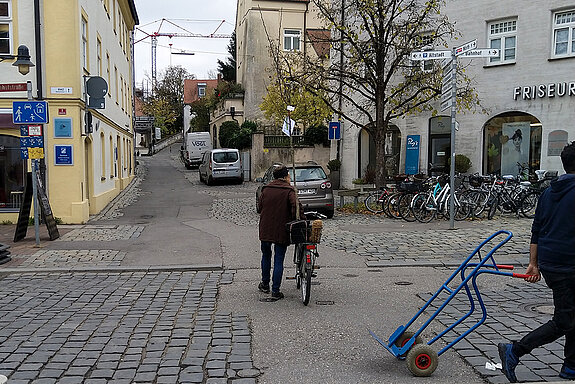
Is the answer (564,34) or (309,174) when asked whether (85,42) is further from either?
(564,34)

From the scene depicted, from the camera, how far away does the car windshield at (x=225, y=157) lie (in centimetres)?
2937

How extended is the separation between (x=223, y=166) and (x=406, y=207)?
15.7m

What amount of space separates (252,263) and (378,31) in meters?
9.78

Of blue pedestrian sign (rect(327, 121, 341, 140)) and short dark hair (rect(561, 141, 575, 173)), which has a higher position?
blue pedestrian sign (rect(327, 121, 341, 140))

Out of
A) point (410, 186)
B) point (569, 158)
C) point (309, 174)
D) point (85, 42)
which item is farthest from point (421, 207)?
point (85, 42)

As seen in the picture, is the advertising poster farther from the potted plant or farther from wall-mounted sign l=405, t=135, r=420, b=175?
the potted plant

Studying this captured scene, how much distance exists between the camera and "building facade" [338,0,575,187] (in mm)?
17750

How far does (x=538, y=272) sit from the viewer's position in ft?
14.1

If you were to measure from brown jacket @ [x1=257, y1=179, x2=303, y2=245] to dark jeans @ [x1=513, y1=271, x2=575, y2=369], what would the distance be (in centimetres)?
355

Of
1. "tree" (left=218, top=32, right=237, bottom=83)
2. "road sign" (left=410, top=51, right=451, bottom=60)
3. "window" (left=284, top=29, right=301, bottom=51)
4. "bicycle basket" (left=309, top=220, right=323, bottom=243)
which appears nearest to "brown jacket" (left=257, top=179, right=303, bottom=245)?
"bicycle basket" (left=309, top=220, right=323, bottom=243)

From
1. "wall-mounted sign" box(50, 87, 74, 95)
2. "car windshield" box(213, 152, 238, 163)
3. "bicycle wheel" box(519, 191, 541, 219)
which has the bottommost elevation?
"bicycle wheel" box(519, 191, 541, 219)

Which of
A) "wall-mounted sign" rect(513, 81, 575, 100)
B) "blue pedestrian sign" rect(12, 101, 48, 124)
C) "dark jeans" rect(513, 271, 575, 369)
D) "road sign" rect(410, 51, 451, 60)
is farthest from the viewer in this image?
"wall-mounted sign" rect(513, 81, 575, 100)

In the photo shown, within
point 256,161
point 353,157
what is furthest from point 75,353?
point 256,161

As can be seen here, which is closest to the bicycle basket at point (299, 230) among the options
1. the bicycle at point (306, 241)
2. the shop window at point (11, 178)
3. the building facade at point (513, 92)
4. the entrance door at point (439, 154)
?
the bicycle at point (306, 241)
